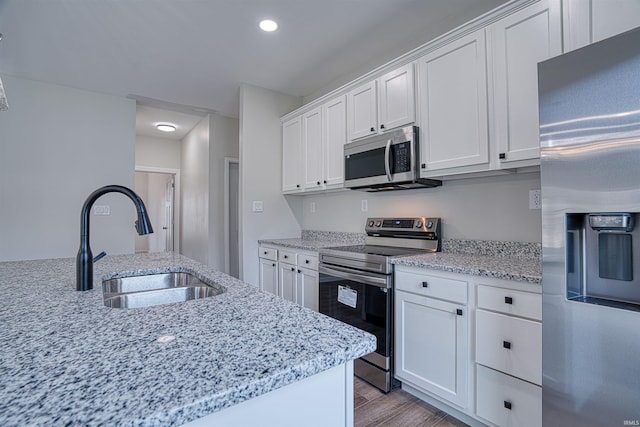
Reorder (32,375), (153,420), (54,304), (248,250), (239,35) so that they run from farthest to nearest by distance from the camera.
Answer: (248,250) < (239,35) < (54,304) < (32,375) < (153,420)

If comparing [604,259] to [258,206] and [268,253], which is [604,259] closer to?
[268,253]

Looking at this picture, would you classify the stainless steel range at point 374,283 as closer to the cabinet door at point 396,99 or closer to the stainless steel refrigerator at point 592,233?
the cabinet door at point 396,99

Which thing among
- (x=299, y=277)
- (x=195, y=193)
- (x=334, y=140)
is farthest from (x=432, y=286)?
(x=195, y=193)

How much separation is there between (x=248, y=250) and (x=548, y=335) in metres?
2.80

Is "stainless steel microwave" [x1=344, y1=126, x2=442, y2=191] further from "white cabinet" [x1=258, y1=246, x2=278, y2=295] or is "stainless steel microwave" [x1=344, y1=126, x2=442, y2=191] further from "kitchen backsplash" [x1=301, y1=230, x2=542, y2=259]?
"white cabinet" [x1=258, y1=246, x2=278, y2=295]

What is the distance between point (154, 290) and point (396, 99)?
6.67ft

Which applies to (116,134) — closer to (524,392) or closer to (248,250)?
(248,250)

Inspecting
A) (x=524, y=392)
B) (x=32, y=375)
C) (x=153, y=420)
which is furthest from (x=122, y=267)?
(x=524, y=392)

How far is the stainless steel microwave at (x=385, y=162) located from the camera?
2240mm

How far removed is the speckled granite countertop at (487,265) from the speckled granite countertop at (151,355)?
1117 mm

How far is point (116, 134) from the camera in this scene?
12.6ft

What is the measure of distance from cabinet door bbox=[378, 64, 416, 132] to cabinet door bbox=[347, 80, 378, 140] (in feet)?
0.25

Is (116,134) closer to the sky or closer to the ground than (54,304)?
closer to the sky

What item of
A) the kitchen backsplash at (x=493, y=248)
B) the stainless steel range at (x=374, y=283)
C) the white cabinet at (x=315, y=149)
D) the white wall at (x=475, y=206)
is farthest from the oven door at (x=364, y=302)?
the white cabinet at (x=315, y=149)
